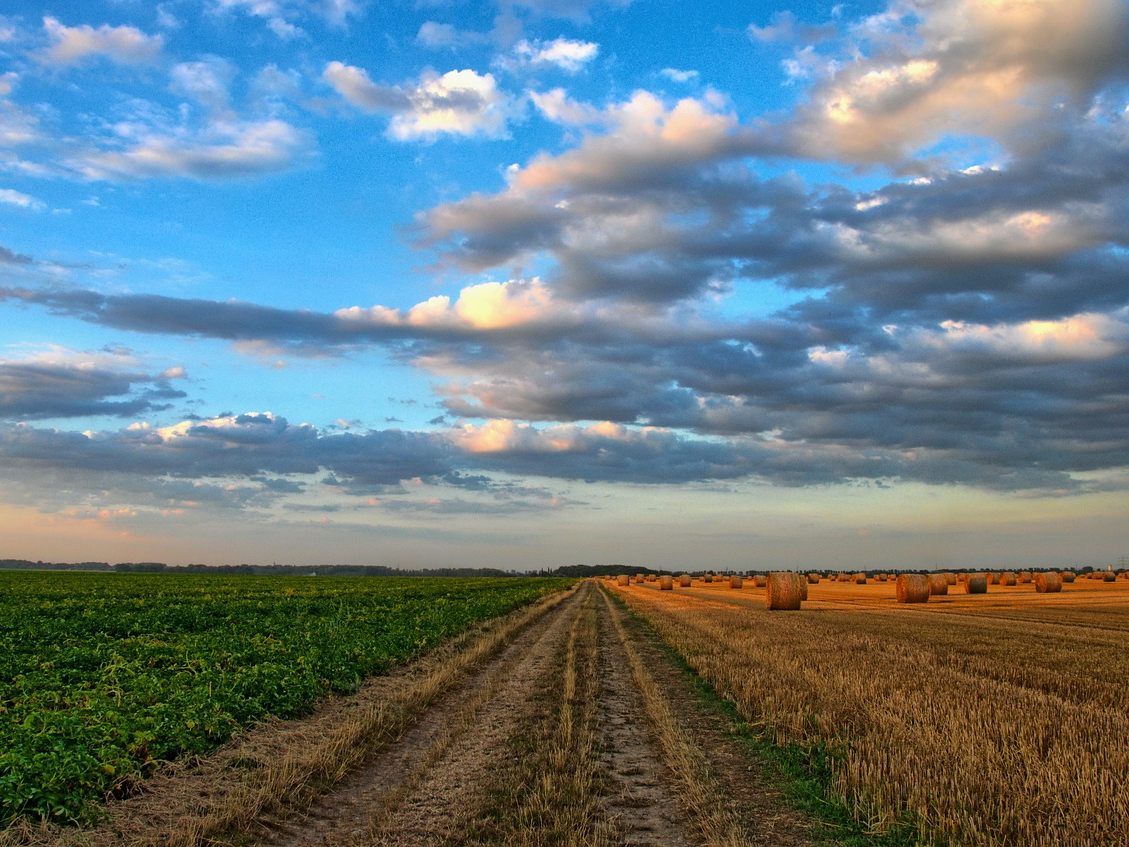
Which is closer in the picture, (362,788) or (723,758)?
(362,788)

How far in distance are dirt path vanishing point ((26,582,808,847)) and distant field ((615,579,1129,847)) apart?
3.96 ft

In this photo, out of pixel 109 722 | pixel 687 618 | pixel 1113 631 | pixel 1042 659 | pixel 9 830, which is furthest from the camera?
pixel 687 618

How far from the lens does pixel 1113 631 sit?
979 inches

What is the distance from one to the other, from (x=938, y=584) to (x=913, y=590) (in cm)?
581

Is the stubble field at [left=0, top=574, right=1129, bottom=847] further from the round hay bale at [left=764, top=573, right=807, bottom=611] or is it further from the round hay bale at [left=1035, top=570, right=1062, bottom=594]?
the round hay bale at [left=1035, top=570, right=1062, bottom=594]

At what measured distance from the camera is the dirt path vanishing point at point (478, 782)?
293 inches

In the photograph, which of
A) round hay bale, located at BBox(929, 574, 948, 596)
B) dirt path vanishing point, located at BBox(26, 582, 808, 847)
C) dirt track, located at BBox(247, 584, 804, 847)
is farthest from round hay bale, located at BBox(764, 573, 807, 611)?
dirt path vanishing point, located at BBox(26, 582, 808, 847)

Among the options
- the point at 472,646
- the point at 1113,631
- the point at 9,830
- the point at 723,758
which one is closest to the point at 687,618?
the point at 472,646

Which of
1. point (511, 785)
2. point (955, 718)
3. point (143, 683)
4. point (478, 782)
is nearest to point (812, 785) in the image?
point (955, 718)

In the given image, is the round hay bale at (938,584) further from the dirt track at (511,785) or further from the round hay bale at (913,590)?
the dirt track at (511,785)

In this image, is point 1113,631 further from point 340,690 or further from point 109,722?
point 109,722

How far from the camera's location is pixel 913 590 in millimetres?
48031

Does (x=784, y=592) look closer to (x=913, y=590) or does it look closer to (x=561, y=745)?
(x=913, y=590)

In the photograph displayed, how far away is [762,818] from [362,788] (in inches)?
176
